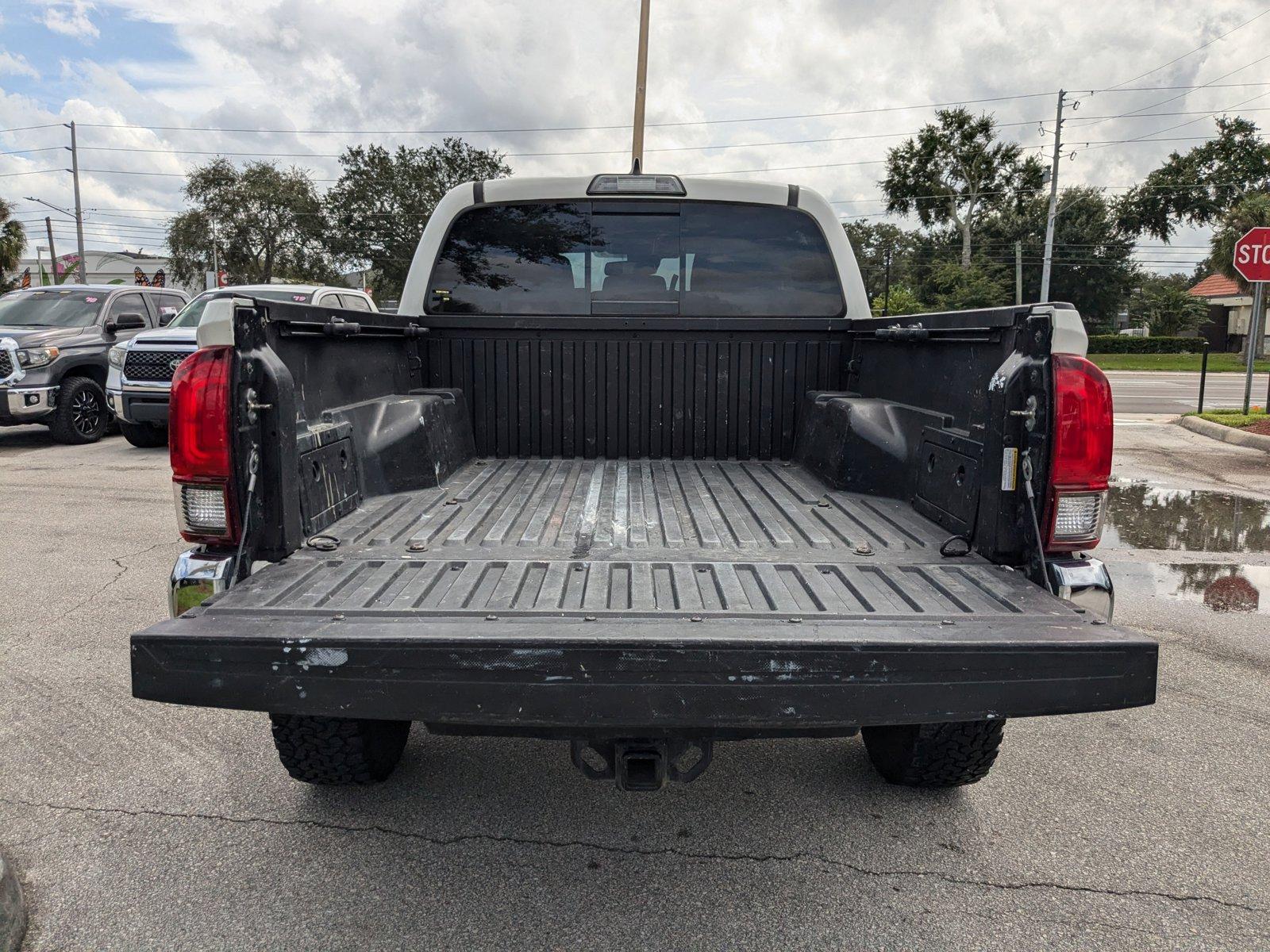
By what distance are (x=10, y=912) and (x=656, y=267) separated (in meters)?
3.48

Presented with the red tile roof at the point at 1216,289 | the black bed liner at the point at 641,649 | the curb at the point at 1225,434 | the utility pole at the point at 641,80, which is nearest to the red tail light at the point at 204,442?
the black bed liner at the point at 641,649

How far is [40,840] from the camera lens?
2.91 m

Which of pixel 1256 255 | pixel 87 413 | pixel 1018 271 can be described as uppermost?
pixel 1018 271

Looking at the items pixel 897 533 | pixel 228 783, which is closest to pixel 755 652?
pixel 897 533

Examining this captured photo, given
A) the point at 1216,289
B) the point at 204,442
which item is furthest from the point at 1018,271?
the point at 204,442

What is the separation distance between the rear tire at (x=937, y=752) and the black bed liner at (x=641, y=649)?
63 cm

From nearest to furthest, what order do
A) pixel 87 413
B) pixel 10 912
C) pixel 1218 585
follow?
1. pixel 10 912
2. pixel 1218 585
3. pixel 87 413

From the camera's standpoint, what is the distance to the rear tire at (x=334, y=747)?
9.39 feet

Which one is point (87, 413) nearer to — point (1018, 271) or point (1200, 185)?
point (1018, 271)

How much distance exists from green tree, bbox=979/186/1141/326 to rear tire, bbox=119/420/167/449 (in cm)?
5117

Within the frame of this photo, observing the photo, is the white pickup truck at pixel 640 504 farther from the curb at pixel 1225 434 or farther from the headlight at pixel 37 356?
the curb at pixel 1225 434

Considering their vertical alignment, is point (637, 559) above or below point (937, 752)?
above

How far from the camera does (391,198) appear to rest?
162 ft

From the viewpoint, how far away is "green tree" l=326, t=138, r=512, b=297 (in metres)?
48.9
